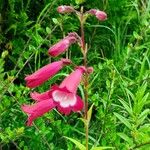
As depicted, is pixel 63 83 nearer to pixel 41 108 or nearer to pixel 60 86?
pixel 60 86

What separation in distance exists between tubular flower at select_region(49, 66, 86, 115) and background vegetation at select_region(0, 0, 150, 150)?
51cm

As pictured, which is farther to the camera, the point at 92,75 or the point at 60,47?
the point at 92,75

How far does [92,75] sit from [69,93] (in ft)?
4.56

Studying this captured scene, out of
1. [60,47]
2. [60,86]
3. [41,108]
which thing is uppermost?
[60,47]

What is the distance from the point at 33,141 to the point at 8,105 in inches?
8.3

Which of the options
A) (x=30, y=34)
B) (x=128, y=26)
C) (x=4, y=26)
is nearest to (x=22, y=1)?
(x=4, y=26)

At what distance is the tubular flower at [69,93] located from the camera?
165 cm

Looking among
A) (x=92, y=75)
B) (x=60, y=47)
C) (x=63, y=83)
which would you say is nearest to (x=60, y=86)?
(x=63, y=83)

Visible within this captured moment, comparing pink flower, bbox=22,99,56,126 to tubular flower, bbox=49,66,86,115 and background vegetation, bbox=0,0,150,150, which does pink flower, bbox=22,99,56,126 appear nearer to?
tubular flower, bbox=49,66,86,115

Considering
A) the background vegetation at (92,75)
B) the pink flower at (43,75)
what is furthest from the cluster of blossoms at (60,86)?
the background vegetation at (92,75)

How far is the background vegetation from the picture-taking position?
2459mm

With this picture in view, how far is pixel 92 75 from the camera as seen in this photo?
3.05 meters

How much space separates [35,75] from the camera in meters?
1.72

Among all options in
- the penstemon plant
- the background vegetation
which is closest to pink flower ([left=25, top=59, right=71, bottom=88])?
the penstemon plant
